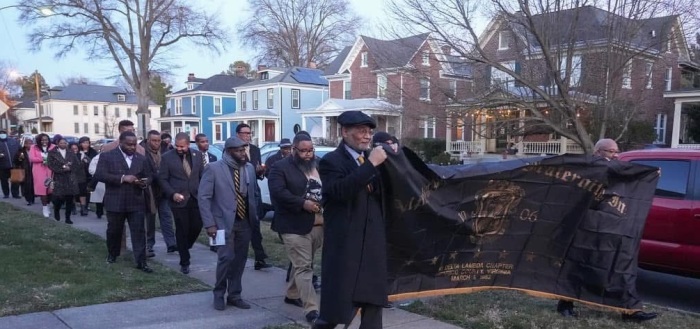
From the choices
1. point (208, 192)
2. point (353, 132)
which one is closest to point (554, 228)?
point (353, 132)

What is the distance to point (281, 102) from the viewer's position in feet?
156

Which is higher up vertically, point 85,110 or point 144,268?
point 85,110

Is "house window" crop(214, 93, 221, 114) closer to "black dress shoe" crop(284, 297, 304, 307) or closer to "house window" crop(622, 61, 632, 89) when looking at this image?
"house window" crop(622, 61, 632, 89)

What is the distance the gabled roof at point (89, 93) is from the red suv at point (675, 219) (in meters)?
78.5

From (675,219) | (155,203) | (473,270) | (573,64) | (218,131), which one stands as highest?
(573,64)

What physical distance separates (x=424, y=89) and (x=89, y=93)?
71.5 meters

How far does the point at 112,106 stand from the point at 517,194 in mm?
79865

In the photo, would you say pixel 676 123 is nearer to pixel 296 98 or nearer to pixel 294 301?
pixel 294 301

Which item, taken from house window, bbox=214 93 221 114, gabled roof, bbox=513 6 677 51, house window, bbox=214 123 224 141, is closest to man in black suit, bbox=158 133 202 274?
gabled roof, bbox=513 6 677 51

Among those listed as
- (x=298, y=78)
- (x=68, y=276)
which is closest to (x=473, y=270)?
(x=68, y=276)

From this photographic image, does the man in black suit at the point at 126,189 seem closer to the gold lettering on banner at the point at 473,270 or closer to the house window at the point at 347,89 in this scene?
the gold lettering on banner at the point at 473,270

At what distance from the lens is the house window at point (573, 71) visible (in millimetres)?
15630

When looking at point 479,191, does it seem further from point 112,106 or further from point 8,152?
point 112,106

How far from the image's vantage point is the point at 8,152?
48.9 feet
